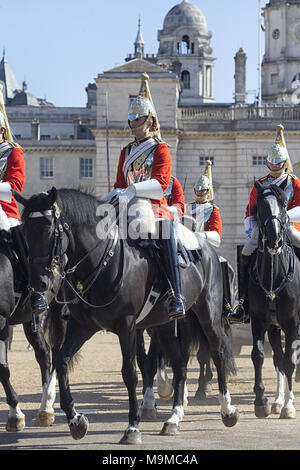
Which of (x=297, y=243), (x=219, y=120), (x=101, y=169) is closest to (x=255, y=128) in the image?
(x=219, y=120)

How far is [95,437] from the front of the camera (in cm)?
1073

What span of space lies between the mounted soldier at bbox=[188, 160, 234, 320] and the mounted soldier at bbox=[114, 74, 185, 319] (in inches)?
96.0

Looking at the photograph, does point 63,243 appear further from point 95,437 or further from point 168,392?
point 168,392

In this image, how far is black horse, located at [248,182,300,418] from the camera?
40.4 ft

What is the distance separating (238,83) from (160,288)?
88.2m

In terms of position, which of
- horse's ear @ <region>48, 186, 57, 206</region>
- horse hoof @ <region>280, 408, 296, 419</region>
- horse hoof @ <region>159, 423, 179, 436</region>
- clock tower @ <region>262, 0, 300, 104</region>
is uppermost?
clock tower @ <region>262, 0, 300, 104</region>

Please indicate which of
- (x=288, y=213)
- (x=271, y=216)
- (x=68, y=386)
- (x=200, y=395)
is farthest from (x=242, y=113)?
(x=68, y=386)

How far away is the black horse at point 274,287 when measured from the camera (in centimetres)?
1231

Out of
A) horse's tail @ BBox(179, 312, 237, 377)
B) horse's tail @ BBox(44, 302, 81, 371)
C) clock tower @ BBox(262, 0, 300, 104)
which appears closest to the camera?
horse's tail @ BBox(44, 302, 81, 371)

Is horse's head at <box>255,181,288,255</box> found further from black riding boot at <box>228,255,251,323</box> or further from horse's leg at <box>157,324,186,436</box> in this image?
horse's leg at <box>157,324,186,436</box>

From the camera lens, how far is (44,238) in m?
9.56

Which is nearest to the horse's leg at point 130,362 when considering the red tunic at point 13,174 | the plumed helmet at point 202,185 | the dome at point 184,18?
the red tunic at point 13,174

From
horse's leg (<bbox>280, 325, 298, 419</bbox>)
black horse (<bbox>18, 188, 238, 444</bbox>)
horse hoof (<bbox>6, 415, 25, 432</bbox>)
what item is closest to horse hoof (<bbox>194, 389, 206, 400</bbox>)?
horse's leg (<bbox>280, 325, 298, 419</bbox>)

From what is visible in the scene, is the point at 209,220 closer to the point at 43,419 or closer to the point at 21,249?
the point at 43,419
